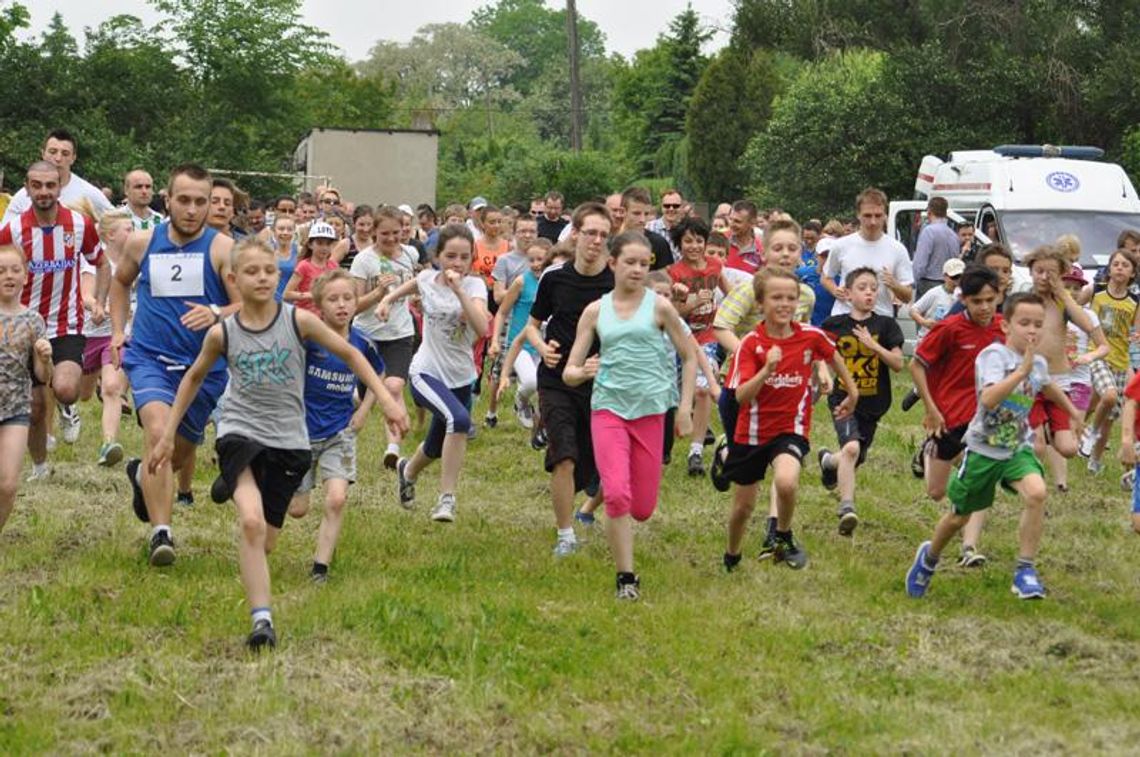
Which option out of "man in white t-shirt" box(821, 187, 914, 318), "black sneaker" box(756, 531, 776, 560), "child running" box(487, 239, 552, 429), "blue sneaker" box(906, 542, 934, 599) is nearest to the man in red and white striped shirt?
"child running" box(487, 239, 552, 429)

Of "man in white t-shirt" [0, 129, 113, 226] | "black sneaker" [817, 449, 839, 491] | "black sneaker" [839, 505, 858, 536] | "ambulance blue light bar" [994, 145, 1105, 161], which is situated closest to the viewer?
"black sneaker" [839, 505, 858, 536]

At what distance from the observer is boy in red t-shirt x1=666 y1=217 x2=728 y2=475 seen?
13.1 m

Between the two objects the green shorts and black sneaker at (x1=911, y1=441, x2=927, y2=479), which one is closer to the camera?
the green shorts

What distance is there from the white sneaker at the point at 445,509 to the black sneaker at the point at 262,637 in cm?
343

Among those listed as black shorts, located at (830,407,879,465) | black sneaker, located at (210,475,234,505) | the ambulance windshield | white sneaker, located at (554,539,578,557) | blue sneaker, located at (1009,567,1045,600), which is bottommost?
white sneaker, located at (554,539,578,557)

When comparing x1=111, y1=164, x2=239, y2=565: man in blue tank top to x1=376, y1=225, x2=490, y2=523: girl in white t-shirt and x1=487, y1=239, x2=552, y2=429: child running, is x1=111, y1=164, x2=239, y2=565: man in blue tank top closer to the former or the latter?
x1=376, y1=225, x2=490, y2=523: girl in white t-shirt

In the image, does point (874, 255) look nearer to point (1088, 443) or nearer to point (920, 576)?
point (1088, 443)

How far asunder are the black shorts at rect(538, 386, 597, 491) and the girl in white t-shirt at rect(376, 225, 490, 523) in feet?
3.22

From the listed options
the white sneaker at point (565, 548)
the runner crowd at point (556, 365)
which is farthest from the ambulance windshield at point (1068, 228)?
the white sneaker at point (565, 548)

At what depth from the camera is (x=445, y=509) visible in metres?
11.2

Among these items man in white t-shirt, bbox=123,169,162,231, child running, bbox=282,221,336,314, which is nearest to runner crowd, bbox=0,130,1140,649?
man in white t-shirt, bbox=123,169,162,231

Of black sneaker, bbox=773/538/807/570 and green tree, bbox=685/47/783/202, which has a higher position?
green tree, bbox=685/47/783/202

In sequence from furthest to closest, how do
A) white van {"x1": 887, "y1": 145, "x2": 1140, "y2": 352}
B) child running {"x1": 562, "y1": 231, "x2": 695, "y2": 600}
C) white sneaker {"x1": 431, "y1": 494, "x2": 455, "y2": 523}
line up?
1. white van {"x1": 887, "y1": 145, "x2": 1140, "y2": 352}
2. white sneaker {"x1": 431, "y1": 494, "x2": 455, "y2": 523}
3. child running {"x1": 562, "y1": 231, "x2": 695, "y2": 600}

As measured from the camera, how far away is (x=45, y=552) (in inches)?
385
